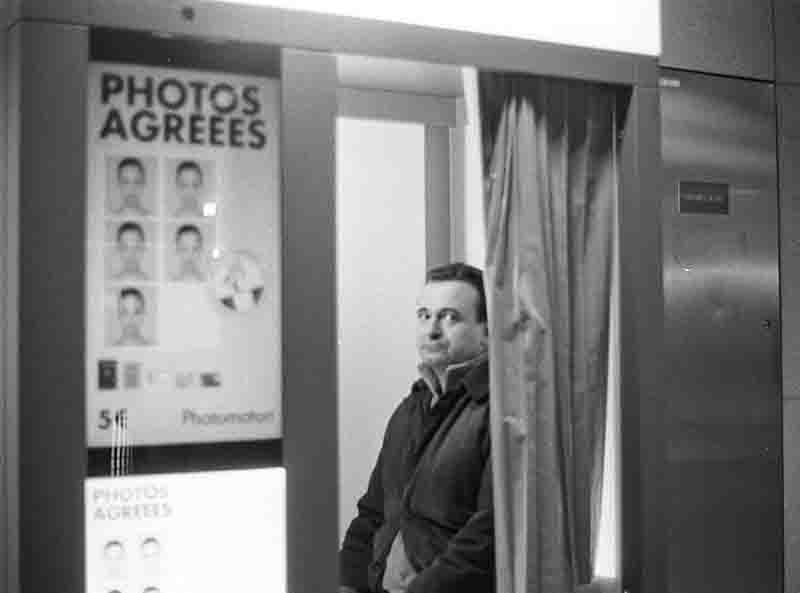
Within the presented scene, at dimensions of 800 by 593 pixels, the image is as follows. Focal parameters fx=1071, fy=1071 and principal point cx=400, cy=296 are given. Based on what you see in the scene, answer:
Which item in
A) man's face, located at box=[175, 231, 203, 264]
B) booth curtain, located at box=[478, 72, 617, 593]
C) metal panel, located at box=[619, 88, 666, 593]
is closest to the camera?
man's face, located at box=[175, 231, 203, 264]

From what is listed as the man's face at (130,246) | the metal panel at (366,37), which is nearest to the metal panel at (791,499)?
the metal panel at (366,37)

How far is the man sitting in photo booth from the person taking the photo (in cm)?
299

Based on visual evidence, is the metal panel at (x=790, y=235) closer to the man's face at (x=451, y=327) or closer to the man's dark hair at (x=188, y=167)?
the man's face at (x=451, y=327)

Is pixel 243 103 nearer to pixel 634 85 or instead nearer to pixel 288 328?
pixel 288 328

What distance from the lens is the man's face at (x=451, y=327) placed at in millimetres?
3193

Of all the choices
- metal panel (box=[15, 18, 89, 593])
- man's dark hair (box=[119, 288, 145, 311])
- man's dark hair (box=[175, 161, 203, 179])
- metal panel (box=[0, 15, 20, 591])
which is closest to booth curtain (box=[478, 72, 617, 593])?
man's dark hair (box=[175, 161, 203, 179])

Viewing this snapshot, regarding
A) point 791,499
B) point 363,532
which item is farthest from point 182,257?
point 791,499

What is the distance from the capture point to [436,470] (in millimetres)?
3094

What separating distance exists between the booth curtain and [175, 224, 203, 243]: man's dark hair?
0.73 meters

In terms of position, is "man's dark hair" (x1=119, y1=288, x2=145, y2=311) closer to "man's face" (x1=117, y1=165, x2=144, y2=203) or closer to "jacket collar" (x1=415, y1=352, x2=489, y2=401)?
"man's face" (x1=117, y1=165, x2=144, y2=203)

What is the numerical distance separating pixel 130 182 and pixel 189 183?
13 centimetres

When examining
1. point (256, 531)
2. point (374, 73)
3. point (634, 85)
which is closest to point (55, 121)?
point (256, 531)

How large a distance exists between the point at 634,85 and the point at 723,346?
2.73 ft

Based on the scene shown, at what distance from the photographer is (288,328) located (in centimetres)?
234
